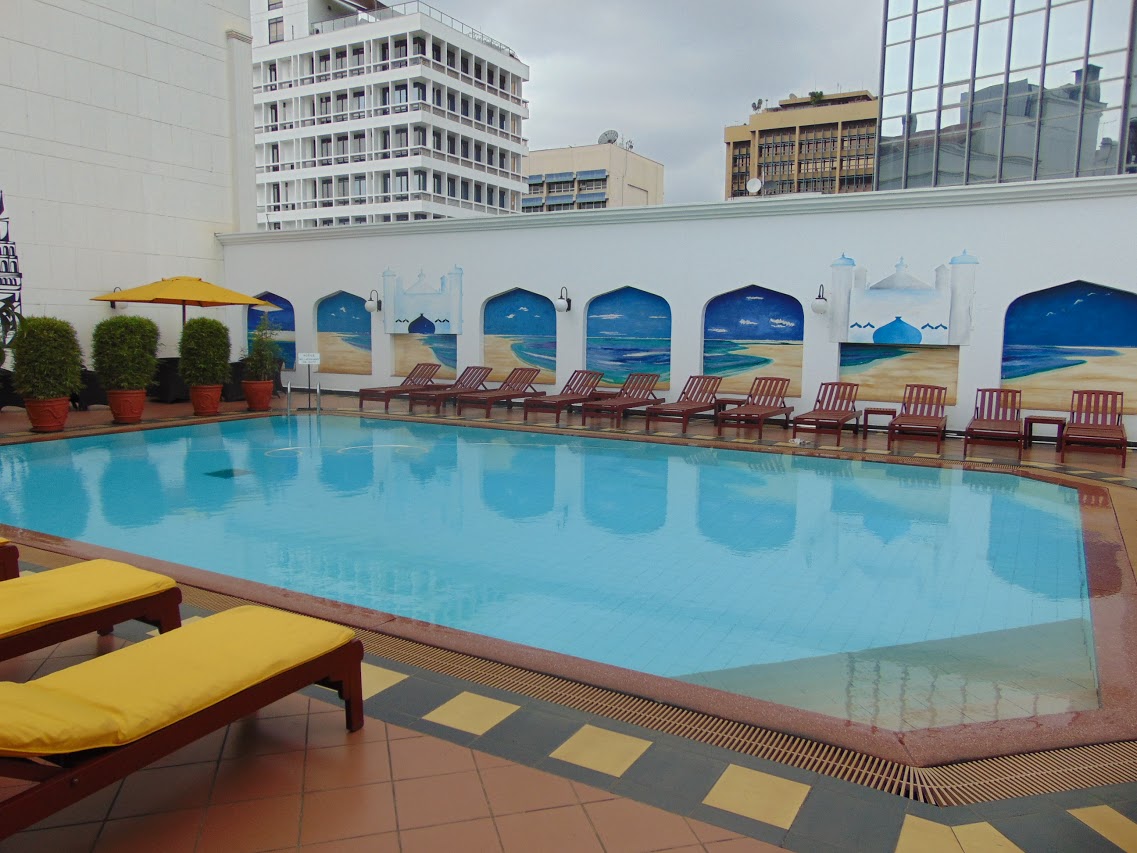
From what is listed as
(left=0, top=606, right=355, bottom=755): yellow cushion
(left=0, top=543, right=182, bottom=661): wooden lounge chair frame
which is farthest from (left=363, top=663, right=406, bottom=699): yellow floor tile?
(left=0, top=543, right=182, bottom=661): wooden lounge chair frame

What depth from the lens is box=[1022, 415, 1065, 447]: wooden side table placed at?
10.0 m

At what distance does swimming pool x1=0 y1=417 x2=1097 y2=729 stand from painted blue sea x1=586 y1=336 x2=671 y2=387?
3.13 meters

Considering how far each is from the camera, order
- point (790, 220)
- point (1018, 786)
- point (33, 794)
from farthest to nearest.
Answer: point (790, 220)
point (1018, 786)
point (33, 794)

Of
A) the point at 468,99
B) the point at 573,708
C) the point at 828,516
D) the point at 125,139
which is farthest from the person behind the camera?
the point at 468,99

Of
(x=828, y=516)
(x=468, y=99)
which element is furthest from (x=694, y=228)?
(x=468, y=99)

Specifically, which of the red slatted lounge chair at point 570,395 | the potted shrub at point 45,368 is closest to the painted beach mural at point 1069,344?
the red slatted lounge chair at point 570,395

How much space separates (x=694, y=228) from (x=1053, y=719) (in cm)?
1055

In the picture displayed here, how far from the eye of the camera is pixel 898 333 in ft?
38.6

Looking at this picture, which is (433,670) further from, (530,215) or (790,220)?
(530,215)

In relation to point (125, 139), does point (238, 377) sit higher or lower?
lower

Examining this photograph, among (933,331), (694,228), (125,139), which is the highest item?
(125,139)

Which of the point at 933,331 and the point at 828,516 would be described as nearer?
the point at 828,516

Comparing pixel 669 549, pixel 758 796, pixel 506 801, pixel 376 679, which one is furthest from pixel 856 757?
pixel 669 549

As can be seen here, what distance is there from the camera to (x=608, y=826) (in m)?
2.46
